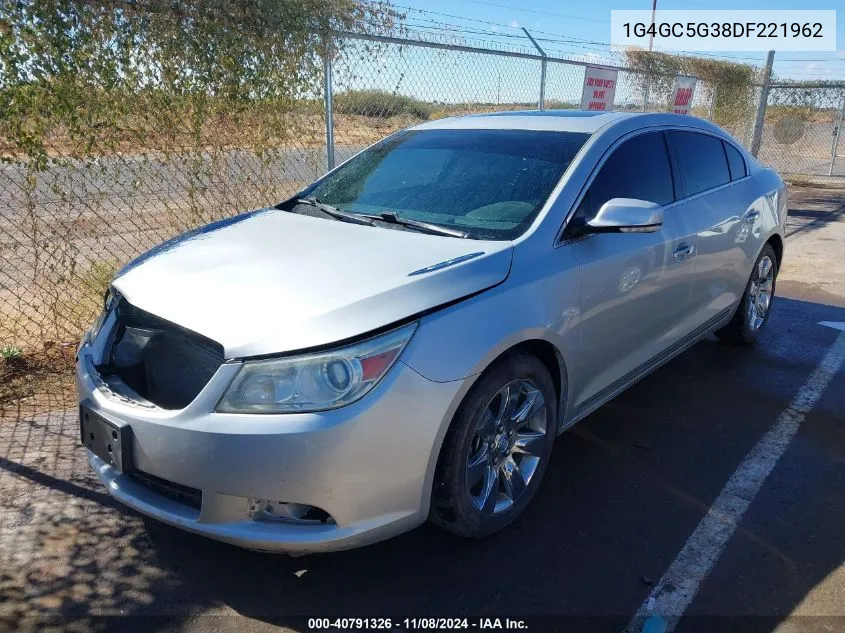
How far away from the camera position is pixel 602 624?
243cm

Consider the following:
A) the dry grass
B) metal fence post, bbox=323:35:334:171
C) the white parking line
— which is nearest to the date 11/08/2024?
the white parking line

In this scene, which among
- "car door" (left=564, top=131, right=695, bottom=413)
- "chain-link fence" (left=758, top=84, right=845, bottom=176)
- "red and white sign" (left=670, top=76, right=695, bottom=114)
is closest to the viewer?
"car door" (left=564, top=131, right=695, bottom=413)

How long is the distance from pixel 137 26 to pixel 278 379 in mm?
3328

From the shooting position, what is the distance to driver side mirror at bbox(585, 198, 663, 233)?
3033 millimetres

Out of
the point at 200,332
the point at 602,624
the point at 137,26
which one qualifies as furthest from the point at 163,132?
the point at 602,624

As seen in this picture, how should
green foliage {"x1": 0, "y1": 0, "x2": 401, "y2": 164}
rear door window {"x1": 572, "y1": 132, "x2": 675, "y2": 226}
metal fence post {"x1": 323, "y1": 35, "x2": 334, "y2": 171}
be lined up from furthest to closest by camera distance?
metal fence post {"x1": 323, "y1": 35, "x2": 334, "y2": 171}, green foliage {"x1": 0, "y1": 0, "x2": 401, "y2": 164}, rear door window {"x1": 572, "y1": 132, "x2": 675, "y2": 226}

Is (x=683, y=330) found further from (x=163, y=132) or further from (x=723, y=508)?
(x=163, y=132)

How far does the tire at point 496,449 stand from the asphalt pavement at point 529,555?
165 mm

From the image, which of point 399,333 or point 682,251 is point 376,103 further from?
point 399,333

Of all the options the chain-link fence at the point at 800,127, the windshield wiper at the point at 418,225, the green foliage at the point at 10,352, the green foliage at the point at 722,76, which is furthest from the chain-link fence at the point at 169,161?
the chain-link fence at the point at 800,127

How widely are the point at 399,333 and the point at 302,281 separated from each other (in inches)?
19.0

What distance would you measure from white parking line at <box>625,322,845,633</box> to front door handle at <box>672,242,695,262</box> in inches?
43.6

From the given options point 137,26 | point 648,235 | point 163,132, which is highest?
point 137,26

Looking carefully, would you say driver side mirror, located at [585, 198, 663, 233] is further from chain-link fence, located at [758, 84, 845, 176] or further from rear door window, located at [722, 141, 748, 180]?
chain-link fence, located at [758, 84, 845, 176]
